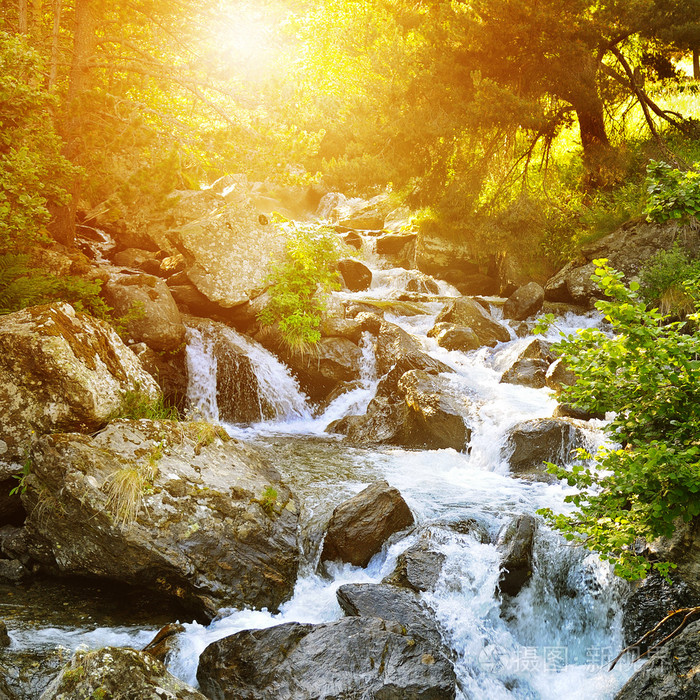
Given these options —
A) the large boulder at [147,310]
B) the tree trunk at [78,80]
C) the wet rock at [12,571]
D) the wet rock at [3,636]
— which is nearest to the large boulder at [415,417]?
the large boulder at [147,310]

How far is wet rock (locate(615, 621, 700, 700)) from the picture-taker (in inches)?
151

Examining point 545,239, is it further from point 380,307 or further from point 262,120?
point 262,120

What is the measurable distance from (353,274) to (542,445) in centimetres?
1264

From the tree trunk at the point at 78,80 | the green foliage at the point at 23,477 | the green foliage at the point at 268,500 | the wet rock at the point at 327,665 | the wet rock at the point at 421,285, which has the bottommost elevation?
the wet rock at the point at 327,665

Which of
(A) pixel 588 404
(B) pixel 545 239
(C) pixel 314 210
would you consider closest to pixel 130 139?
(A) pixel 588 404

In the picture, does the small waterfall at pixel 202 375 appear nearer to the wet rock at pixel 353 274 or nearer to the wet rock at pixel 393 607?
the wet rock at pixel 393 607

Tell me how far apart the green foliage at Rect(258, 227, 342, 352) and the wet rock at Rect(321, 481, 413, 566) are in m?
6.42

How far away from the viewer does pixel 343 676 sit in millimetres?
4578

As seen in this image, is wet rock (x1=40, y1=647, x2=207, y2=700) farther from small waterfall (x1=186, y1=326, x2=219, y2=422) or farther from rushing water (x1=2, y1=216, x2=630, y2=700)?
small waterfall (x1=186, y1=326, x2=219, y2=422)

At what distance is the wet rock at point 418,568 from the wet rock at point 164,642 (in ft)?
7.36

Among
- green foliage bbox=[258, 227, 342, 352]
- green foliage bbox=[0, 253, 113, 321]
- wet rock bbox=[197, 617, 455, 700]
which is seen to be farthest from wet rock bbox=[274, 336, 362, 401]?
wet rock bbox=[197, 617, 455, 700]

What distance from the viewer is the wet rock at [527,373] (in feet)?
42.3

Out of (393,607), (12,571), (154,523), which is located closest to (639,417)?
(393,607)

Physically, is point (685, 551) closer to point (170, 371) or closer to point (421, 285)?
point (170, 371)
